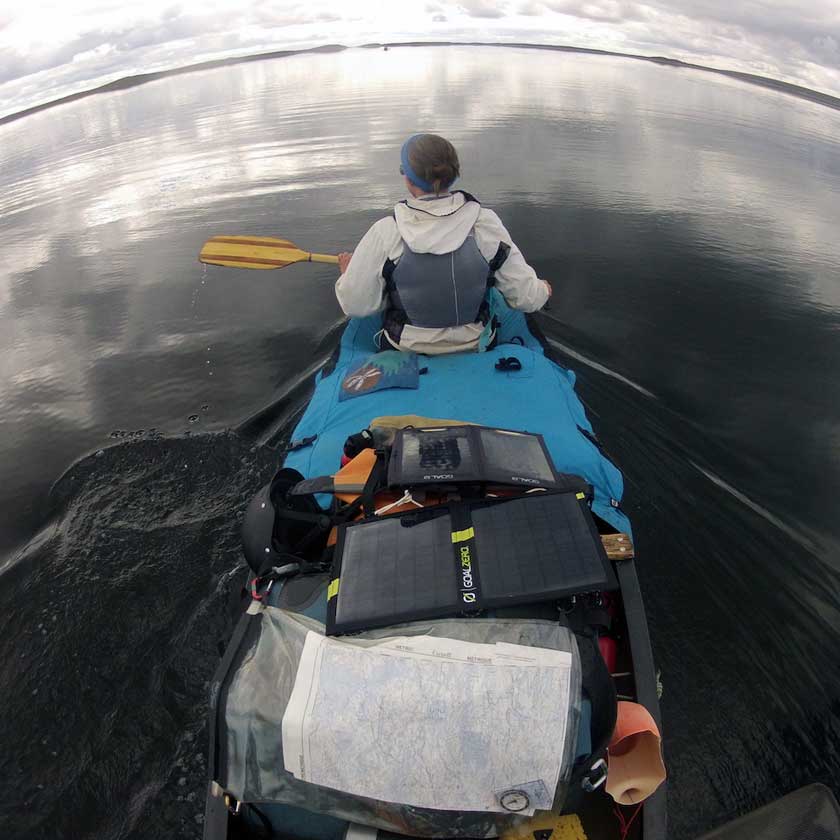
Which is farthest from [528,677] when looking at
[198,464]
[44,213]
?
[44,213]

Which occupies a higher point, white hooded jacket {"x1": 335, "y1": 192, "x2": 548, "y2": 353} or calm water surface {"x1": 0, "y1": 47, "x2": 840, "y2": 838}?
white hooded jacket {"x1": 335, "y1": 192, "x2": 548, "y2": 353}

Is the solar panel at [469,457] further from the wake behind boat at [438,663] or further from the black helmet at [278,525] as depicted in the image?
the black helmet at [278,525]

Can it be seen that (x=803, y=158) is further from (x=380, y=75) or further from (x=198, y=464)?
(x=380, y=75)

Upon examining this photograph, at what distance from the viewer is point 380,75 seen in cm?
4428

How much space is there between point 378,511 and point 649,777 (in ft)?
3.76

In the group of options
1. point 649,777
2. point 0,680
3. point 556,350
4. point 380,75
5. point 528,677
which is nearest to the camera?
point 528,677

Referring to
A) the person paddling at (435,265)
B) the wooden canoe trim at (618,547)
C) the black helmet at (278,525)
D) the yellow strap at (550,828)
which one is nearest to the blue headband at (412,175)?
the person paddling at (435,265)

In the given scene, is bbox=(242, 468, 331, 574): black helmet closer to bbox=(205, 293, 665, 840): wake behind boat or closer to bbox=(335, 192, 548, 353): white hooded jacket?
bbox=(205, 293, 665, 840): wake behind boat

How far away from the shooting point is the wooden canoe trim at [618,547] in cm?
211

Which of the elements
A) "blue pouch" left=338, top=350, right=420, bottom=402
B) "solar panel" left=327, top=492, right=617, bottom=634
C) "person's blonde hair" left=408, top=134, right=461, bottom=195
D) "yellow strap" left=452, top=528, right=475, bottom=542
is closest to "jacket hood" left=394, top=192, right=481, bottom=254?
"person's blonde hair" left=408, top=134, right=461, bottom=195

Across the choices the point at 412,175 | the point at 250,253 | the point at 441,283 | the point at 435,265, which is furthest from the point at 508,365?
the point at 250,253

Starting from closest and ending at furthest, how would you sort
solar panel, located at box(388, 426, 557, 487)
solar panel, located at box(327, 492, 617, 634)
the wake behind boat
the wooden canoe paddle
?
the wake behind boat, solar panel, located at box(327, 492, 617, 634), solar panel, located at box(388, 426, 557, 487), the wooden canoe paddle

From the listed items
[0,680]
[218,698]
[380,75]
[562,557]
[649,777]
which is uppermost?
[380,75]

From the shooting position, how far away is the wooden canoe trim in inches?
83.0
